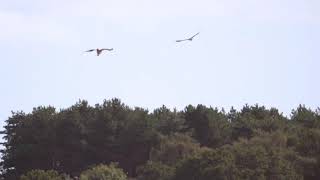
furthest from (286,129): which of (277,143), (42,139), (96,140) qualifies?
(42,139)

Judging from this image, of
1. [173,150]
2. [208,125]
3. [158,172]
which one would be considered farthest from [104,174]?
[208,125]

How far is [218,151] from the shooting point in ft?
166

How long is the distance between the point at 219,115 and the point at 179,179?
27.9 meters

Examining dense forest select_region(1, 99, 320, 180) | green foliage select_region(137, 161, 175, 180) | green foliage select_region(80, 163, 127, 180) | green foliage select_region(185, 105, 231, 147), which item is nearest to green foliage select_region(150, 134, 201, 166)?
dense forest select_region(1, 99, 320, 180)

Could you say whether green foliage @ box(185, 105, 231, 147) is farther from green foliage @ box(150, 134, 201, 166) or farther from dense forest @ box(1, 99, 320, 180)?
green foliage @ box(150, 134, 201, 166)

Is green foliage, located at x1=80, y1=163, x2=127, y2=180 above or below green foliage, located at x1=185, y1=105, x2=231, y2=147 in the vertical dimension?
below

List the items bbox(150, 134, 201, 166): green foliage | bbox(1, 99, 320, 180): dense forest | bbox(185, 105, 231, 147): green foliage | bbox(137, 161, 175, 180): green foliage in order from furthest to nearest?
1. bbox(185, 105, 231, 147): green foliage
2. bbox(1, 99, 320, 180): dense forest
3. bbox(150, 134, 201, 166): green foliage
4. bbox(137, 161, 175, 180): green foliage

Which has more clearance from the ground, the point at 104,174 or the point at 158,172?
the point at 104,174

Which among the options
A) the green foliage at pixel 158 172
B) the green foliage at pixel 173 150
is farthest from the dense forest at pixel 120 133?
the green foliage at pixel 158 172

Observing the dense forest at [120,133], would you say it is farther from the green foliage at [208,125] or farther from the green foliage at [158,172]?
the green foliage at [158,172]

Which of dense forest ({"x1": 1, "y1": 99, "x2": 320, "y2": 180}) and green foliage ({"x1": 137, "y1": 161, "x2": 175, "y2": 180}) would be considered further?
dense forest ({"x1": 1, "y1": 99, "x2": 320, "y2": 180})

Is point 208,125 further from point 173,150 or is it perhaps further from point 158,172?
point 158,172

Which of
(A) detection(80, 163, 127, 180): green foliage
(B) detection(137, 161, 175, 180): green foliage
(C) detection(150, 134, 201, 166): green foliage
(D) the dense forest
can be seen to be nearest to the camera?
(B) detection(137, 161, 175, 180): green foliage

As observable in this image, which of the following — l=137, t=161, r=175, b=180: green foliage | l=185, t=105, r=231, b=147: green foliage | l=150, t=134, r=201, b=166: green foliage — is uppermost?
l=185, t=105, r=231, b=147: green foliage
